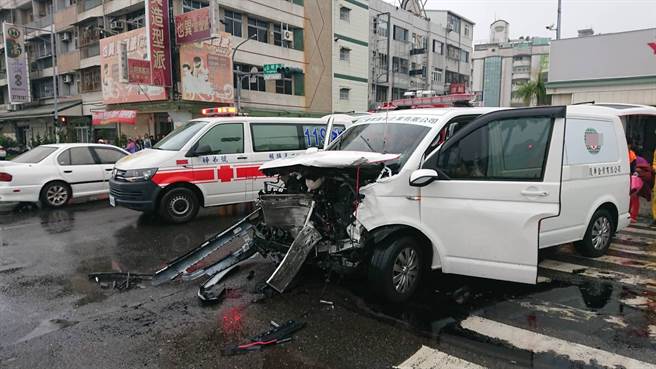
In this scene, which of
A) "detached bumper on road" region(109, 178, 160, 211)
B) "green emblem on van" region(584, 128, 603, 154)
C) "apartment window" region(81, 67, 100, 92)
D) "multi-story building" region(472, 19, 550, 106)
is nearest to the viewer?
"green emblem on van" region(584, 128, 603, 154)

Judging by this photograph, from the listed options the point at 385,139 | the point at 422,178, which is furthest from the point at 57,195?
the point at 422,178

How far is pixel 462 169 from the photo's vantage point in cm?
457

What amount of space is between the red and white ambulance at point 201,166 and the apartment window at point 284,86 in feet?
72.8

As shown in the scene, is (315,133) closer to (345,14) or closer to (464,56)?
(345,14)

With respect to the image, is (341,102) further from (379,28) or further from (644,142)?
(644,142)

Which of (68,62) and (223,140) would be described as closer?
(223,140)

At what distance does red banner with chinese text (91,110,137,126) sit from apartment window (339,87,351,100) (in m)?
16.6

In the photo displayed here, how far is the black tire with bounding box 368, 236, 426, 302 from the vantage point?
434 centimetres

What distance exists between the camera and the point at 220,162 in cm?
869

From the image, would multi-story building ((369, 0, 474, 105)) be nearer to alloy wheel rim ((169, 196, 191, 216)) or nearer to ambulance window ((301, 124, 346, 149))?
ambulance window ((301, 124, 346, 149))

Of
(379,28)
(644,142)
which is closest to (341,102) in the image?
(379,28)

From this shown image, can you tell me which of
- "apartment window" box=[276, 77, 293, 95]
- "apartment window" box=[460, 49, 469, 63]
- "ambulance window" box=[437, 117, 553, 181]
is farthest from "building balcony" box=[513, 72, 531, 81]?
"ambulance window" box=[437, 117, 553, 181]

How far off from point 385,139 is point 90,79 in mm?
31293

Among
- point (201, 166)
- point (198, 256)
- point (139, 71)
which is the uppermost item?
point (139, 71)
